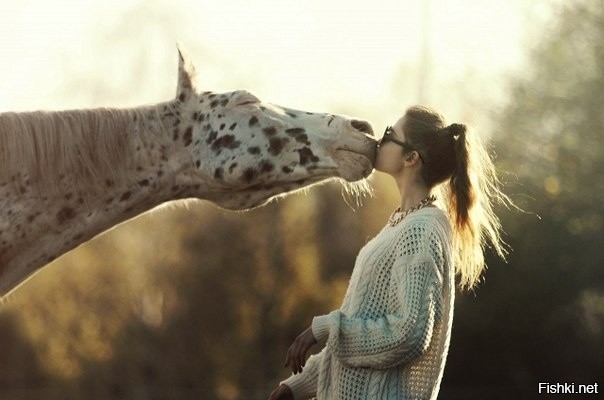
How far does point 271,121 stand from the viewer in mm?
5520

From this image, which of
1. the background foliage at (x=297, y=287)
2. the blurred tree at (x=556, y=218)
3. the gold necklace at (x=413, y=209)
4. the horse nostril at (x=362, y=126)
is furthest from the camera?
the background foliage at (x=297, y=287)

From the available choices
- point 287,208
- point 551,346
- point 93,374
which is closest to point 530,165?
point 551,346

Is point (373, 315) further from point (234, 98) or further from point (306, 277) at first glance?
point (306, 277)

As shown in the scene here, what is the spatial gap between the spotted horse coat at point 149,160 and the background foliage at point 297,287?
13.5m

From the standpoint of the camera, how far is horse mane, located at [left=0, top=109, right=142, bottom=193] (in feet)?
16.8

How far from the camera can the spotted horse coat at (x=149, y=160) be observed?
5160 millimetres

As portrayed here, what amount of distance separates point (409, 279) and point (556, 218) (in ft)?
50.4

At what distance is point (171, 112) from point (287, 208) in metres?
19.9

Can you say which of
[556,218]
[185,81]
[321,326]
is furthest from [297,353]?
[556,218]

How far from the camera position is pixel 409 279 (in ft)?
15.4

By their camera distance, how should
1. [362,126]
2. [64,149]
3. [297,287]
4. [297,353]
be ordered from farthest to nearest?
[297,287], [362,126], [64,149], [297,353]

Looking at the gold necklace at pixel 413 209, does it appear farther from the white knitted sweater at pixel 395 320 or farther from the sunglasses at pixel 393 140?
the sunglasses at pixel 393 140

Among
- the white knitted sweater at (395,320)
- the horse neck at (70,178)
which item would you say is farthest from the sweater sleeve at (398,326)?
the horse neck at (70,178)

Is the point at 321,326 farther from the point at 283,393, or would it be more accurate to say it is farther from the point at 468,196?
Result: the point at 468,196
